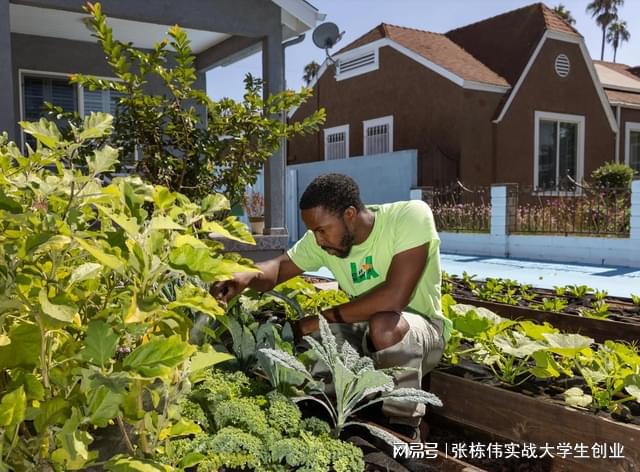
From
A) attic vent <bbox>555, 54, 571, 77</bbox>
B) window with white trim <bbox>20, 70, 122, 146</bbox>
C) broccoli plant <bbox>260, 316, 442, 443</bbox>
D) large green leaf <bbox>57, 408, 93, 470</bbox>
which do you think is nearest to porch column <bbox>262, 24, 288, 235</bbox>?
window with white trim <bbox>20, 70, 122, 146</bbox>

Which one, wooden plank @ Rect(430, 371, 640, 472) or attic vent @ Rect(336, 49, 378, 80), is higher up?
attic vent @ Rect(336, 49, 378, 80)

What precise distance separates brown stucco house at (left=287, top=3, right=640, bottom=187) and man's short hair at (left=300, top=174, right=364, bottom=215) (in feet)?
44.1

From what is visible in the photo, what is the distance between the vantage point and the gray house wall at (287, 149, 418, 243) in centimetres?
1585

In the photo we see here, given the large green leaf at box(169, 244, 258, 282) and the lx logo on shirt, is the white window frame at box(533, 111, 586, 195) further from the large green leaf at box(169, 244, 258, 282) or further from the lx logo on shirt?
the large green leaf at box(169, 244, 258, 282)

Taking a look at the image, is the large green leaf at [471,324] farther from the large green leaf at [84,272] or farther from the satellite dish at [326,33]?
the satellite dish at [326,33]

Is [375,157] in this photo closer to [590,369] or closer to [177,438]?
[590,369]

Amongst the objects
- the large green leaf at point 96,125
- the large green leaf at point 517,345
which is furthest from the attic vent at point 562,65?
the large green leaf at point 96,125

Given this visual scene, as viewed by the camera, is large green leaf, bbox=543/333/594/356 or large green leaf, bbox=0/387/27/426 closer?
large green leaf, bbox=0/387/27/426

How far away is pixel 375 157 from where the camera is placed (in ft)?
54.6

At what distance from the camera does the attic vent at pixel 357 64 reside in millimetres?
18734

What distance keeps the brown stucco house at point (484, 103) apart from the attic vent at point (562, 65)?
29 millimetres

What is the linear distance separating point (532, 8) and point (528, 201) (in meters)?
6.40

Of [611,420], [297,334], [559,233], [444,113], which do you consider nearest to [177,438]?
[297,334]

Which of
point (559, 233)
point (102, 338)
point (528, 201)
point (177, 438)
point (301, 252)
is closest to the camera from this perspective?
point (102, 338)
